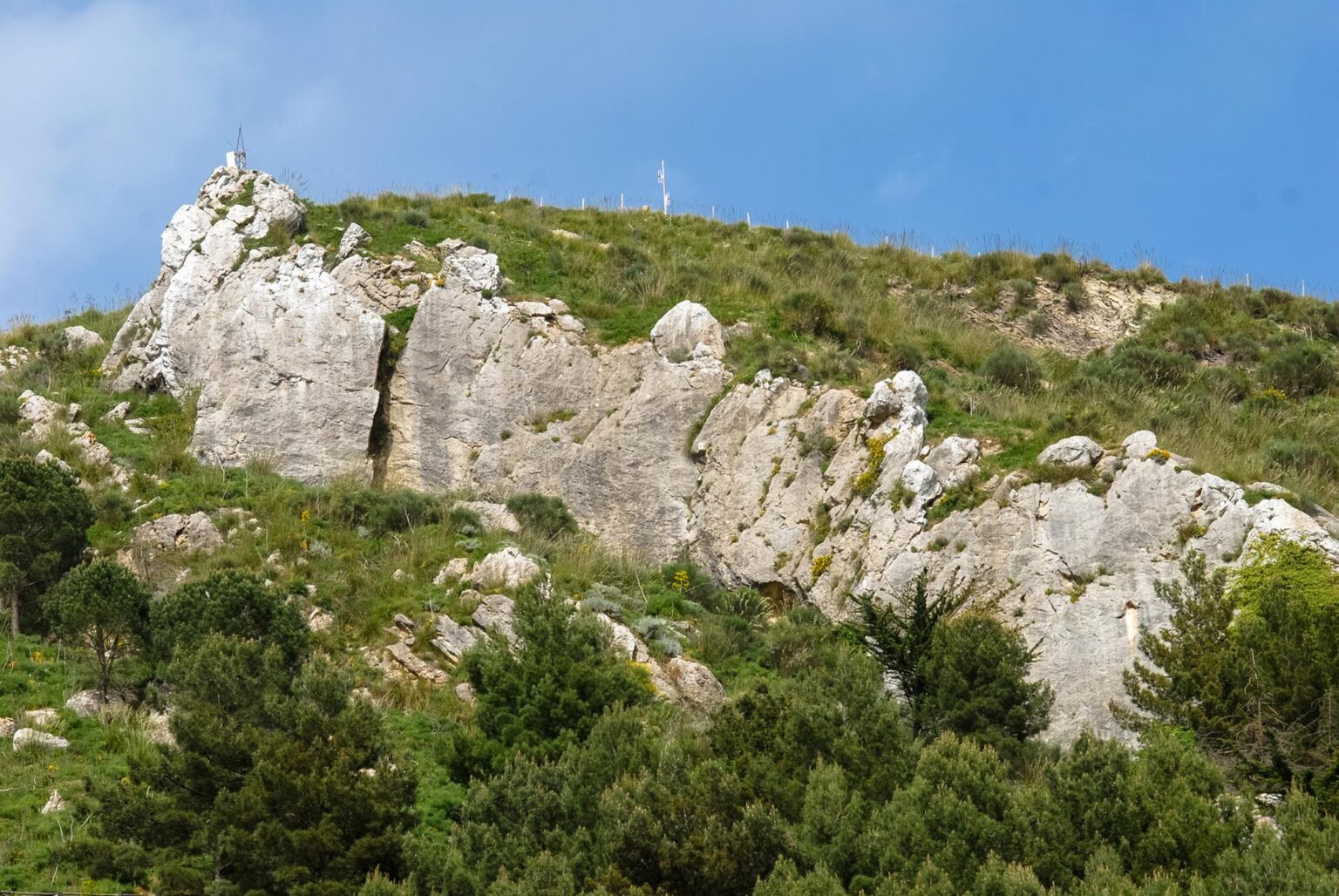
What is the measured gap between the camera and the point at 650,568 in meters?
27.0

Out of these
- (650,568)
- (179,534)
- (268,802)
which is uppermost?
(650,568)

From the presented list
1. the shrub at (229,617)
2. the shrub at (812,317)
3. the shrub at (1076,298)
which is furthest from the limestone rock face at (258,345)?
the shrub at (1076,298)

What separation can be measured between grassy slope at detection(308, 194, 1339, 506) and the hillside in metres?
0.15

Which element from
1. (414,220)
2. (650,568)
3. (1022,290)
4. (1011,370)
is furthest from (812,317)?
(1022,290)

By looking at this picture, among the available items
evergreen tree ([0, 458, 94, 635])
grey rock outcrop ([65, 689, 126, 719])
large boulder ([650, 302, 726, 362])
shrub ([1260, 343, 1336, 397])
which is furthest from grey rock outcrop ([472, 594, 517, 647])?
shrub ([1260, 343, 1336, 397])

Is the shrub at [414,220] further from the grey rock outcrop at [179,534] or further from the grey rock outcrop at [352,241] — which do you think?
the grey rock outcrop at [179,534]

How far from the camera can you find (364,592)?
80.4 ft

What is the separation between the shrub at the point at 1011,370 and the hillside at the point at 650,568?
0.09 metres

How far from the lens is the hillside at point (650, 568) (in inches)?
647

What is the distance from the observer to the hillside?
1642cm

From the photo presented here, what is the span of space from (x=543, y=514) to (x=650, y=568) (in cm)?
255

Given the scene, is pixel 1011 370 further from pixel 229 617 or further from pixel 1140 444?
pixel 229 617

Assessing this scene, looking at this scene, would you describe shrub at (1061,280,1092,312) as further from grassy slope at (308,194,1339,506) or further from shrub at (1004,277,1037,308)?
shrub at (1004,277,1037,308)

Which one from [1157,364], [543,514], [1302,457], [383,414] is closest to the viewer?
[1302,457]
